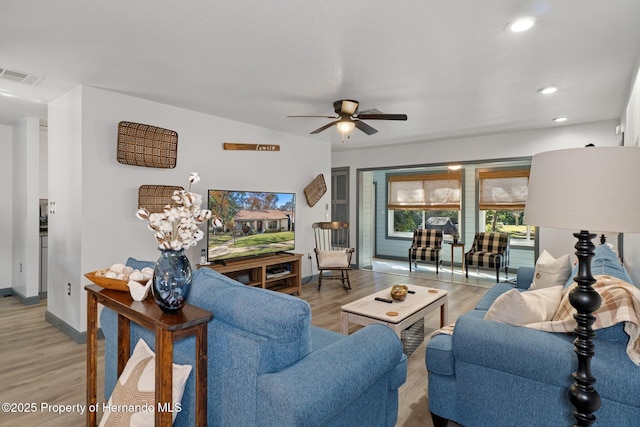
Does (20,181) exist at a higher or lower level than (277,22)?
lower

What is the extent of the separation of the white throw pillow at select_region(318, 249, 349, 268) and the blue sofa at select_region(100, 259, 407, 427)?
145 inches

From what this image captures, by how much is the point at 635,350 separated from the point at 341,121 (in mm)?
2911

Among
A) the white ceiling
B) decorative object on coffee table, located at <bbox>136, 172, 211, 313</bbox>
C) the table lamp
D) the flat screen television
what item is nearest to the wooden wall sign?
the white ceiling

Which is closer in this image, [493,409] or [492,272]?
[493,409]

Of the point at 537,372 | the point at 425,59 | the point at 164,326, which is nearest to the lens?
the point at 164,326

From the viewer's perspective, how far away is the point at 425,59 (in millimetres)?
2742

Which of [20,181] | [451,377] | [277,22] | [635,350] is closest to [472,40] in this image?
[277,22]

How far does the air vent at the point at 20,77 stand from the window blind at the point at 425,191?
6.86 meters

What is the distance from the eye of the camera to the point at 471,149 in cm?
577

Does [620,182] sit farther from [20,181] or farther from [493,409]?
[20,181]

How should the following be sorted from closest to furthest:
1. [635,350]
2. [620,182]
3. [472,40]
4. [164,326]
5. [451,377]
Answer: [620,182]
[164,326]
[635,350]
[451,377]
[472,40]

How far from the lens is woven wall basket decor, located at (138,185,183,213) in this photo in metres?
3.61

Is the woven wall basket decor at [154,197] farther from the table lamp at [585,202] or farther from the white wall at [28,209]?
the table lamp at [585,202]

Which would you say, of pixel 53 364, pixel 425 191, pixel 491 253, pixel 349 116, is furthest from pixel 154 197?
pixel 425 191
